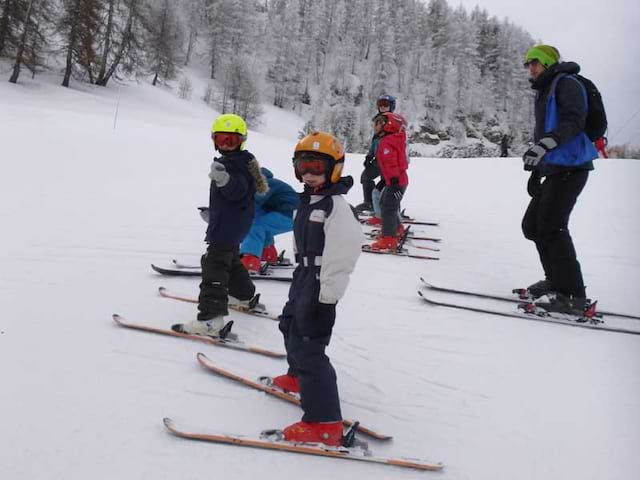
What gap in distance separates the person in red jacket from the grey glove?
11.0 ft

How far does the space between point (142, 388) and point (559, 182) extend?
11.8ft

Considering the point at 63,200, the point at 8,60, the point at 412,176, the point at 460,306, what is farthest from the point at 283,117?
the point at 460,306

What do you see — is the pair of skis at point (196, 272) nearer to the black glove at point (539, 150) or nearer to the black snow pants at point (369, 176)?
the black glove at point (539, 150)

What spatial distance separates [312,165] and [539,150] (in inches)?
86.5

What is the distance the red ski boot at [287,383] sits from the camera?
2857 millimetres

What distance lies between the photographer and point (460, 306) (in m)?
4.57

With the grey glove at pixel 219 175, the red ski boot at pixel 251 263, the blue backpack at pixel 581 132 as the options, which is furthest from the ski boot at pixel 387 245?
the grey glove at pixel 219 175

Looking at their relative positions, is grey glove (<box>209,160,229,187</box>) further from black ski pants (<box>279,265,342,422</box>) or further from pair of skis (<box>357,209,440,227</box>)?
pair of skis (<box>357,209,440,227</box>)

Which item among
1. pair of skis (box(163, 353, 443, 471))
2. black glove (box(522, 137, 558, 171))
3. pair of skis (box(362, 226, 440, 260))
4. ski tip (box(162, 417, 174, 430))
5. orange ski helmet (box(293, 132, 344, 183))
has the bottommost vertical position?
ski tip (box(162, 417, 174, 430))

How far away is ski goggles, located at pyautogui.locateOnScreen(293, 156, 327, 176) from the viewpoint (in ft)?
8.35

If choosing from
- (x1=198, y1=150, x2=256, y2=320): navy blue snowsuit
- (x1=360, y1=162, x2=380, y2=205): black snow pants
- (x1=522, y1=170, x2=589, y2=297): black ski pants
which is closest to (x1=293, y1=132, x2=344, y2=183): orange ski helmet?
(x1=198, y1=150, x2=256, y2=320): navy blue snowsuit

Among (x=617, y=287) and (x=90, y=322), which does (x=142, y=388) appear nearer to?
(x=90, y=322)

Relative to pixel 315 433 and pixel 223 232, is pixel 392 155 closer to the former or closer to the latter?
pixel 223 232

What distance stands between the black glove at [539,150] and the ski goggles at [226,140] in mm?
2226
